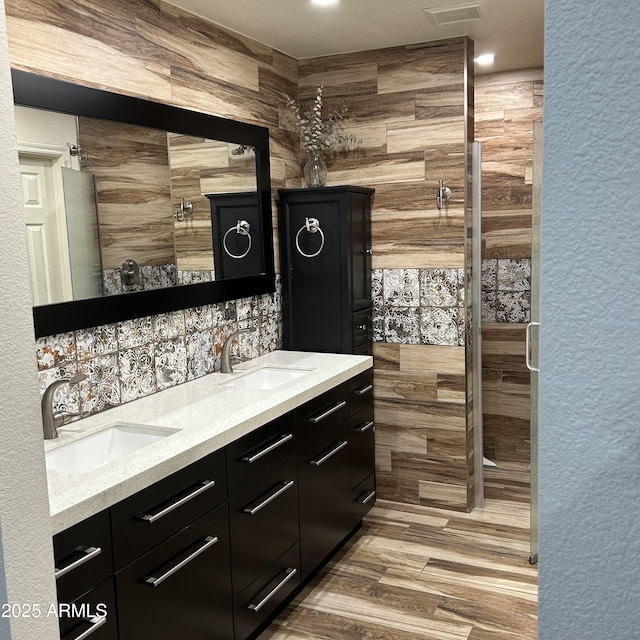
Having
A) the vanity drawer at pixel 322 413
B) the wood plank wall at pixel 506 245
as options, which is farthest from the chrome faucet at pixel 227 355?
the wood plank wall at pixel 506 245

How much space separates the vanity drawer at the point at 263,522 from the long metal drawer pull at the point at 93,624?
0.64 meters

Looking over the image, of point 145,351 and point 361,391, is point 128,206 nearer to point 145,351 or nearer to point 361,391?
point 145,351

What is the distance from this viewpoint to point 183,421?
7.93 ft

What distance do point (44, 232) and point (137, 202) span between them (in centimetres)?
50

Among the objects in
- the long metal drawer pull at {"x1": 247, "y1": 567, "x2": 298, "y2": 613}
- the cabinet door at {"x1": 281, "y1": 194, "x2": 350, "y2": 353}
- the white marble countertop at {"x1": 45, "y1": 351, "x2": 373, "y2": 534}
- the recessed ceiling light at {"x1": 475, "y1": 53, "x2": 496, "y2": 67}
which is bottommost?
the long metal drawer pull at {"x1": 247, "y1": 567, "x2": 298, "y2": 613}

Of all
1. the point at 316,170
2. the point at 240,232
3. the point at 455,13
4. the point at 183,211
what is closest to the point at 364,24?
the point at 455,13

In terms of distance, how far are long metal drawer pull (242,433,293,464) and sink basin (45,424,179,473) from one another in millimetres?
297

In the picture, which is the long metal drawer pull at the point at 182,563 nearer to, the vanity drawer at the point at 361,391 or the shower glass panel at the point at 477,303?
the vanity drawer at the point at 361,391

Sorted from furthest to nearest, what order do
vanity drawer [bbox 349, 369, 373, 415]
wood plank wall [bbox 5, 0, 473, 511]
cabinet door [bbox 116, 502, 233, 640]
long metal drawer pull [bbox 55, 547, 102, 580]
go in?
1. wood plank wall [bbox 5, 0, 473, 511]
2. vanity drawer [bbox 349, 369, 373, 415]
3. cabinet door [bbox 116, 502, 233, 640]
4. long metal drawer pull [bbox 55, 547, 102, 580]

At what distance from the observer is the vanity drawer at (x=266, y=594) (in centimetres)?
244

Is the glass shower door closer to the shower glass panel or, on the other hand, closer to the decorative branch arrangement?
the shower glass panel

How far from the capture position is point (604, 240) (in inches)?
24.1

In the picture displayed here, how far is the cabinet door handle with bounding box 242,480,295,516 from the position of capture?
8.11 feet

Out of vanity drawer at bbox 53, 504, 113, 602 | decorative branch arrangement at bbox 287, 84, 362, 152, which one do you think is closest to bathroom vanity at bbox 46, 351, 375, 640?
vanity drawer at bbox 53, 504, 113, 602
